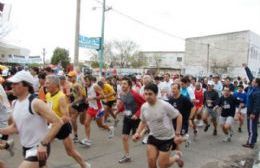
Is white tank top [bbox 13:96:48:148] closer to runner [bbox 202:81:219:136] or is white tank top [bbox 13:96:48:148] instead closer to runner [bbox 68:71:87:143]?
runner [bbox 68:71:87:143]

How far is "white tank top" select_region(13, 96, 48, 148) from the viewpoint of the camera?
12.4 ft

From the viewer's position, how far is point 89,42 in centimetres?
1762

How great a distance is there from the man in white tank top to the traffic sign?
1308 centimetres

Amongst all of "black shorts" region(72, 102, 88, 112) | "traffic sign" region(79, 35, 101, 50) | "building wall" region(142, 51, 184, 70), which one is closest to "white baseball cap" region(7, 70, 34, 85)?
"black shorts" region(72, 102, 88, 112)

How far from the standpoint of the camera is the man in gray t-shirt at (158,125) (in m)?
5.32

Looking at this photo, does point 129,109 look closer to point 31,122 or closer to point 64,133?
point 64,133

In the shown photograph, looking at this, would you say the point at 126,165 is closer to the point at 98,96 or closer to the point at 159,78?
the point at 98,96

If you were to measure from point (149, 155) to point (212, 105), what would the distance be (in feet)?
20.4

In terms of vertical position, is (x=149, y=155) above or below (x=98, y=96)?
below

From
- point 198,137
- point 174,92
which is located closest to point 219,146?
point 198,137

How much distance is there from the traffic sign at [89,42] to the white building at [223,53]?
40.2 m

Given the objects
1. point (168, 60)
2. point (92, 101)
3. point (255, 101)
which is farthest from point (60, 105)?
point (168, 60)

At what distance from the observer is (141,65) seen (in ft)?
242

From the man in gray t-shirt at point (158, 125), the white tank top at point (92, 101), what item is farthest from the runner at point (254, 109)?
the man in gray t-shirt at point (158, 125)
